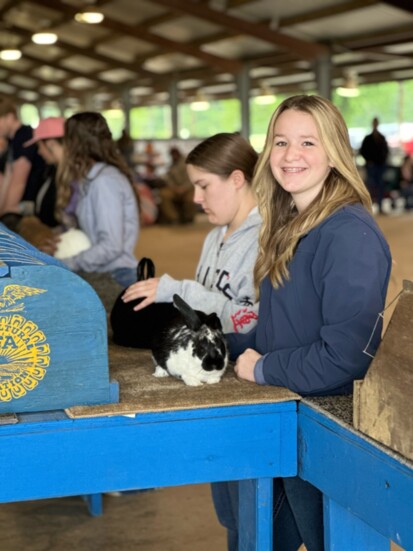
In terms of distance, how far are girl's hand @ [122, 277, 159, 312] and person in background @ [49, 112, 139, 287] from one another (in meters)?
1.20

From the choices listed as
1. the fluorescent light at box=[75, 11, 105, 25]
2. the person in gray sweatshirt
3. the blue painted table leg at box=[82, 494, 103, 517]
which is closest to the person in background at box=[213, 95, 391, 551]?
the person in gray sweatshirt

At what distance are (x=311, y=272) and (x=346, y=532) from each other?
54 centimetres

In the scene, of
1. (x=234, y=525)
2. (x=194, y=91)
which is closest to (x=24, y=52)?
(x=194, y=91)

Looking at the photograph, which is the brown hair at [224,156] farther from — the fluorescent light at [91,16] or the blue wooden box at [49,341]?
the fluorescent light at [91,16]

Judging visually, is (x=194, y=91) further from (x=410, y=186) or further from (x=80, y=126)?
(x=80, y=126)

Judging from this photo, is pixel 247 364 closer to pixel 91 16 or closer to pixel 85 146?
pixel 85 146

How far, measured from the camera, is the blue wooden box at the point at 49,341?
5.64 feet

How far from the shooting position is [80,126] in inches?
142

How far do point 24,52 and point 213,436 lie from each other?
906 inches

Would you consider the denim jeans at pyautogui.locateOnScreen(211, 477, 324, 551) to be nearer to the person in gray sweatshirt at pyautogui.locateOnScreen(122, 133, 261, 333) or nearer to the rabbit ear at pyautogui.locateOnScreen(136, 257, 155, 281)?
the person in gray sweatshirt at pyautogui.locateOnScreen(122, 133, 261, 333)

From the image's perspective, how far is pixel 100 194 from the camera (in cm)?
356

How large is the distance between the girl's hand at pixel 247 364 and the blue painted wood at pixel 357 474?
140mm

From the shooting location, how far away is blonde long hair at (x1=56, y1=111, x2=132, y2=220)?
142 inches

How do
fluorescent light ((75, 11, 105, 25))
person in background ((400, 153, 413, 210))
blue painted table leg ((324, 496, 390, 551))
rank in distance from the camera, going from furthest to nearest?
person in background ((400, 153, 413, 210))
fluorescent light ((75, 11, 105, 25))
blue painted table leg ((324, 496, 390, 551))
